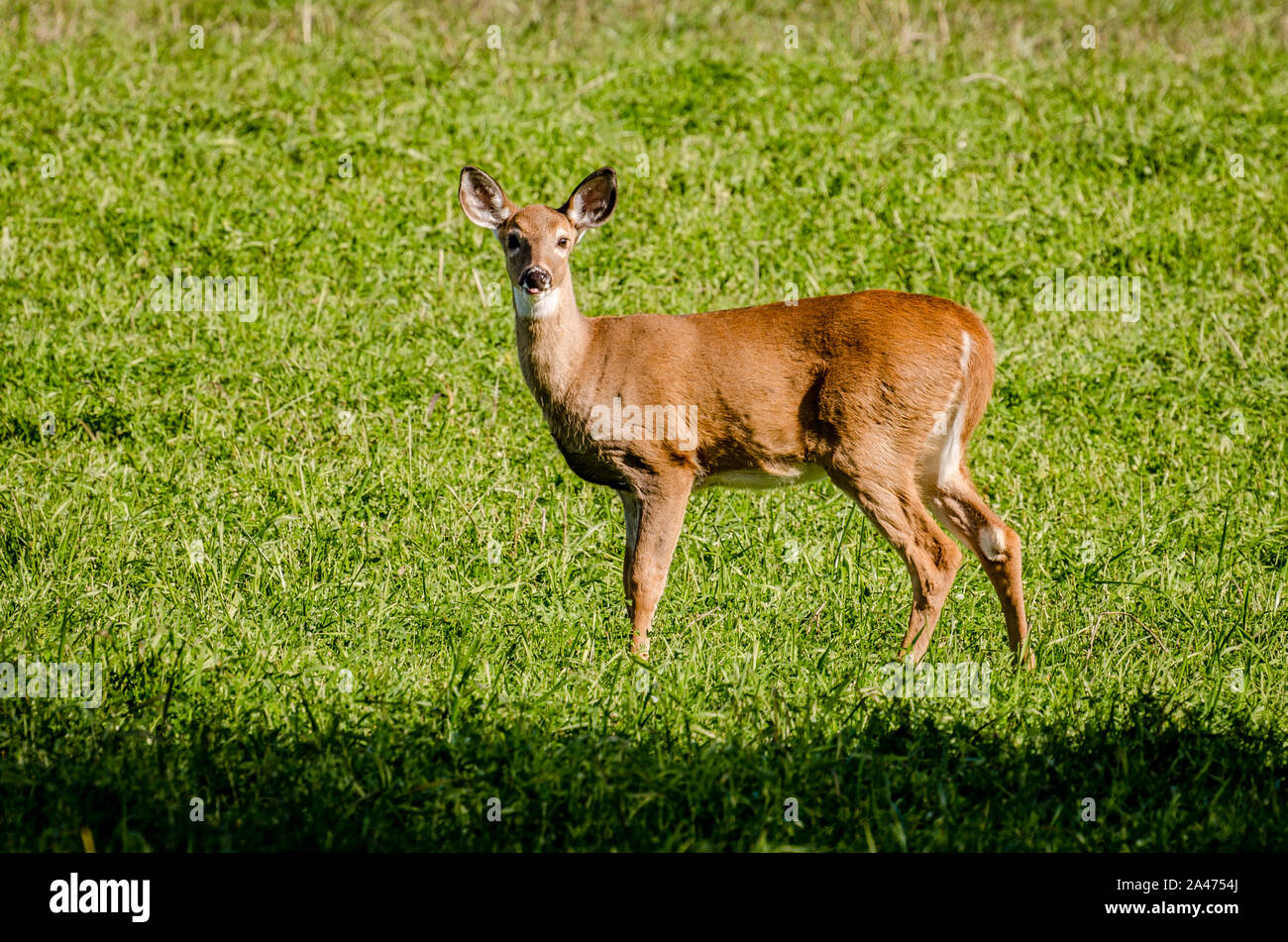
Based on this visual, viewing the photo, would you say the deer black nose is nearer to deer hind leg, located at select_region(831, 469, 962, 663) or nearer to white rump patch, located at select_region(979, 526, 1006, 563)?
deer hind leg, located at select_region(831, 469, 962, 663)

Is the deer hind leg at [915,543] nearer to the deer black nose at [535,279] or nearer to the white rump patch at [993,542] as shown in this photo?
the white rump patch at [993,542]

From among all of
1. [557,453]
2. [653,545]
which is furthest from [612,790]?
[557,453]

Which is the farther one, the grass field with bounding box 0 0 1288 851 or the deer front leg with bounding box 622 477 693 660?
the deer front leg with bounding box 622 477 693 660

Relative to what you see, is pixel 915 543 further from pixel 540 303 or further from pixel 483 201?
pixel 483 201

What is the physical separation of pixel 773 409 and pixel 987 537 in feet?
2.94

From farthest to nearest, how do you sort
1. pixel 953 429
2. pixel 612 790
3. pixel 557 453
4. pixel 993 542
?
pixel 557 453 < pixel 953 429 < pixel 993 542 < pixel 612 790

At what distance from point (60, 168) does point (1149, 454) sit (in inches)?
258

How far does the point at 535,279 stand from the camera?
203 inches

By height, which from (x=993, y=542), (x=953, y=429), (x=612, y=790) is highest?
(x=953, y=429)

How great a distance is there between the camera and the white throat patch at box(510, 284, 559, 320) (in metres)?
5.31

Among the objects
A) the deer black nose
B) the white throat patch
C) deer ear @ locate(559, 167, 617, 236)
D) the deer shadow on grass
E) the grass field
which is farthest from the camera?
deer ear @ locate(559, 167, 617, 236)

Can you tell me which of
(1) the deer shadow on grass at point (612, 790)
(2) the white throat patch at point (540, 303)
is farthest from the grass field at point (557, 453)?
(2) the white throat patch at point (540, 303)

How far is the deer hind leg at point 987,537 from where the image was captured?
5223 millimetres

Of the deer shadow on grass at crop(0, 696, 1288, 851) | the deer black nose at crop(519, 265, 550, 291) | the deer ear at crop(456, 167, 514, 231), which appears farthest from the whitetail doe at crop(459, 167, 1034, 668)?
the deer shadow on grass at crop(0, 696, 1288, 851)
